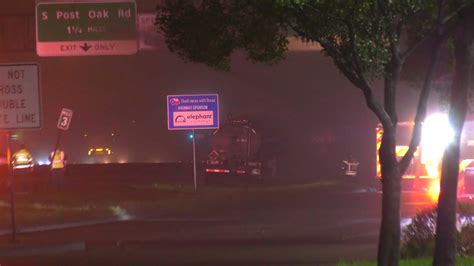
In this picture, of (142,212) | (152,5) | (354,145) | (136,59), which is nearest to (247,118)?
(354,145)

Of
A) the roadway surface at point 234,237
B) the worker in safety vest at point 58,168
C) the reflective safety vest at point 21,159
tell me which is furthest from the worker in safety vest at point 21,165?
the roadway surface at point 234,237

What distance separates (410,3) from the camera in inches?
320

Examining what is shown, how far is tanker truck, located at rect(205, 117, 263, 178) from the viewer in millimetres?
32938

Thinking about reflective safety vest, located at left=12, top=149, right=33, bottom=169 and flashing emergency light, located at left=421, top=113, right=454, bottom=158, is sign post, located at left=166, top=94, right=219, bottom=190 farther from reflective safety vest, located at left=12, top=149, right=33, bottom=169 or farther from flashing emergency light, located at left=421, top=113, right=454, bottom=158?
reflective safety vest, located at left=12, top=149, right=33, bottom=169

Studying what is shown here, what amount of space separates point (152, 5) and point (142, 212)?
681 centimetres

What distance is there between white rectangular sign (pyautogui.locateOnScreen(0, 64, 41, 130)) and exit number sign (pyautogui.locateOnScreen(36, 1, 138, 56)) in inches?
283

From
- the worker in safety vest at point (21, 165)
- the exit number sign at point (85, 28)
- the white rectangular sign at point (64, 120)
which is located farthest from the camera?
the worker in safety vest at point (21, 165)

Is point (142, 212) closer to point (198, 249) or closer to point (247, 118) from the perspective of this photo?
point (198, 249)

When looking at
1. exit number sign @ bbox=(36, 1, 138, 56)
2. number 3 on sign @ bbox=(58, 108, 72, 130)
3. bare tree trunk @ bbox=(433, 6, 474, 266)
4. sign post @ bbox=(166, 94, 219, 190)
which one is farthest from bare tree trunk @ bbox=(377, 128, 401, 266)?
sign post @ bbox=(166, 94, 219, 190)

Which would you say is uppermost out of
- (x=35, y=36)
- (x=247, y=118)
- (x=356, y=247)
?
(x=35, y=36)

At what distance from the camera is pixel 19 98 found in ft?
49.1

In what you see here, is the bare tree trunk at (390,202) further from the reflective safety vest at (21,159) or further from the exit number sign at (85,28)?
the reflective safety vest at (21,159)

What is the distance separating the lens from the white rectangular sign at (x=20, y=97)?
14891mm

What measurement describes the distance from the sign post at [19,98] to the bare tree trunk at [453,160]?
8538 mm
